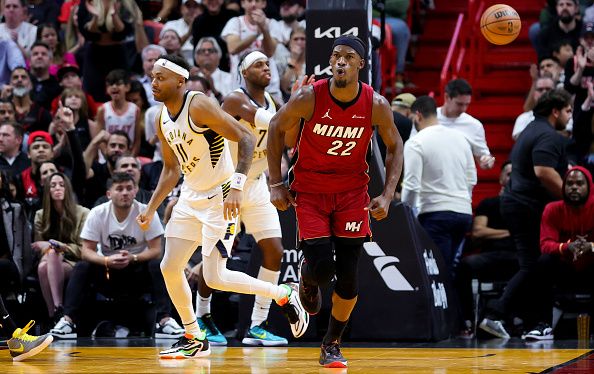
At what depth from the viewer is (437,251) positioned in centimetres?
1173

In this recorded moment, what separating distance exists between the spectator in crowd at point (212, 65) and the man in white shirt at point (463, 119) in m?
3.20

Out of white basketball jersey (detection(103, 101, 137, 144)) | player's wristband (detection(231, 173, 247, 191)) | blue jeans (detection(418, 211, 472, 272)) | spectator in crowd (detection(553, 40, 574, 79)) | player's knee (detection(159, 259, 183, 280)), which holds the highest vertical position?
spectator in crowd (detection(553, 40, 574, 79))

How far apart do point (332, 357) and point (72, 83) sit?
27.3ft

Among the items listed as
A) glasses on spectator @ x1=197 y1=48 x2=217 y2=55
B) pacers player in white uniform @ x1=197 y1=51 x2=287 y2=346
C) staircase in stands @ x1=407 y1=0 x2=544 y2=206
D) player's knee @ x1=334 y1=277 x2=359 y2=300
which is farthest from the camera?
staircase in stands @ x1=407 y1=0 x2=544 y2=206

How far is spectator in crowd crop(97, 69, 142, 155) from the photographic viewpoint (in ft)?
47.9

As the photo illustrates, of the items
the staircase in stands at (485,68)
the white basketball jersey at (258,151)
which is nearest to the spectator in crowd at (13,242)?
the white basketball jersey at (258,151)

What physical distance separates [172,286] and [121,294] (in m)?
3.47

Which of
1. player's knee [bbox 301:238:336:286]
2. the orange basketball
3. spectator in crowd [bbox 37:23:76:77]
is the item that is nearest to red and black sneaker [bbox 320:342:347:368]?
player's knee [bbox 301:238:336:286]

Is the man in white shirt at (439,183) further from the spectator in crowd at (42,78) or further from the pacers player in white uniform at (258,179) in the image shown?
the spectator in crowd at (42,78)

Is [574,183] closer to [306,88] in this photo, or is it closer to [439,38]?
[306,88]

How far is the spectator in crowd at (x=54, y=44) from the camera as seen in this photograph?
16641 millimetres

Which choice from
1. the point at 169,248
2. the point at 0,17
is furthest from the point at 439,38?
the point at 169,248

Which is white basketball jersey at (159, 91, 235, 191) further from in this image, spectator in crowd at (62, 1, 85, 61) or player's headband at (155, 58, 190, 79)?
spectator in crowd at (62, 1, 85, 61)

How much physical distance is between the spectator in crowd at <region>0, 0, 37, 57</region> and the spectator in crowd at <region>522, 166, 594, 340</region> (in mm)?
8559
